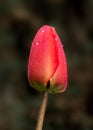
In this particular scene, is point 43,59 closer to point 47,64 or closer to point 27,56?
point 47,64

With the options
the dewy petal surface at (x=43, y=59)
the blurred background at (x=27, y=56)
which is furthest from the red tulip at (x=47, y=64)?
the blurred background at (x=27, y=56)

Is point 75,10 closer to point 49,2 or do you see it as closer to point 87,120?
point 49,2

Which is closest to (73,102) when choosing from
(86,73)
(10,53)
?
(86,73)

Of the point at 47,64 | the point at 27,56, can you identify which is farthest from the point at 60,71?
the point at 27,56

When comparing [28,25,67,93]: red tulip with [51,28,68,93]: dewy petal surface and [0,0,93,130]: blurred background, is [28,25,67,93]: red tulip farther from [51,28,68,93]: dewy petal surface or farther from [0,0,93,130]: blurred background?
[0,0,93,130]: blurred background

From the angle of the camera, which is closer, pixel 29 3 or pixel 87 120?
pixel 87 120

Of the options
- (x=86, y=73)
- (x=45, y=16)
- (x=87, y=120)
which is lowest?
(x=87, y=120)

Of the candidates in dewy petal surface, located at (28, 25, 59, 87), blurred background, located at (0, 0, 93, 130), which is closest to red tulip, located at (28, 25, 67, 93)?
dewy petal surface, located at (28, 25, 59, 87)
